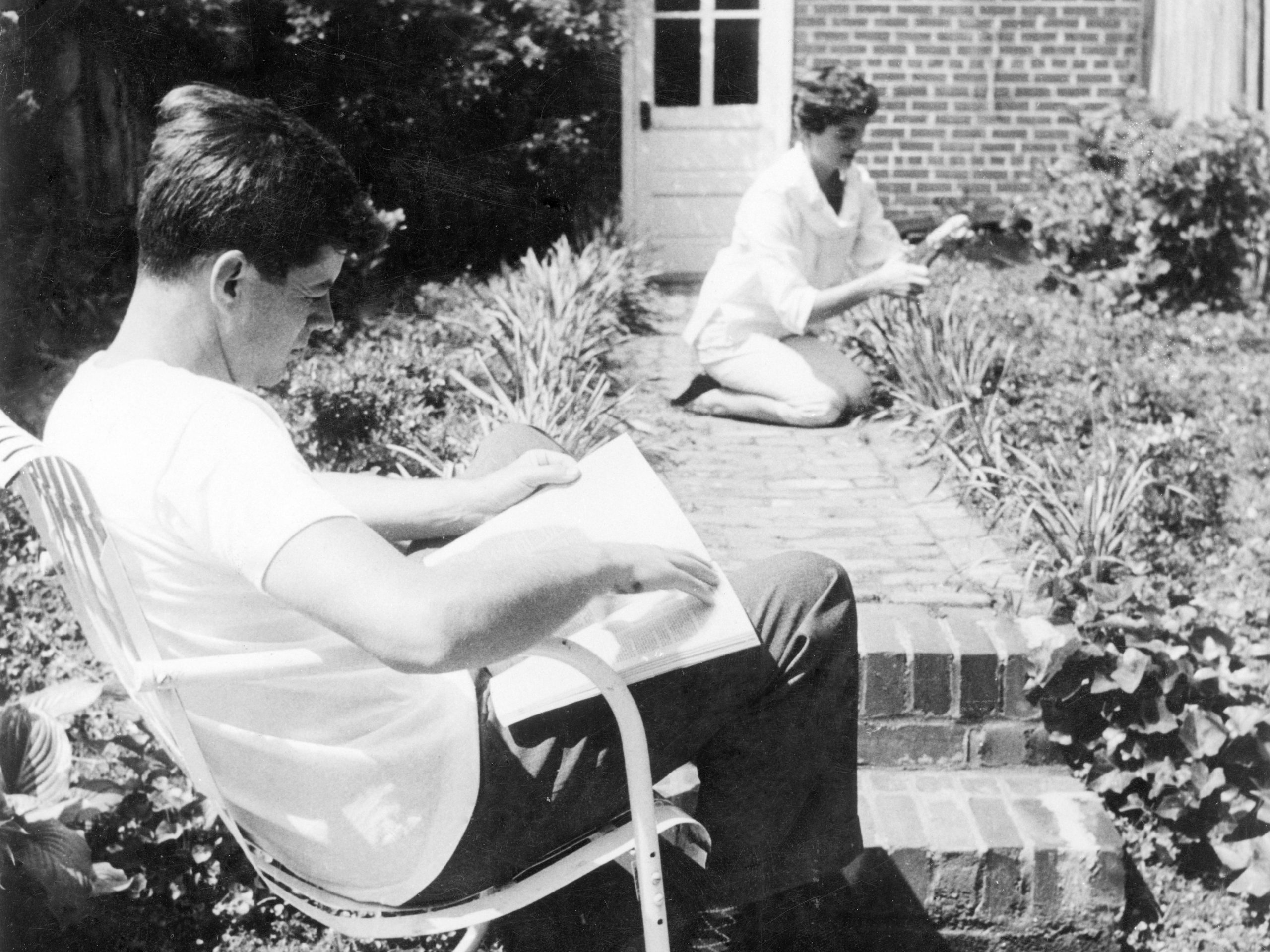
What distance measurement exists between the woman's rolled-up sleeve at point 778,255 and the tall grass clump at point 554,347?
681 mm

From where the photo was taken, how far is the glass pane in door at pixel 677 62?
8867mm

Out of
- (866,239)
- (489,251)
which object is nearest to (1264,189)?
(866,239)

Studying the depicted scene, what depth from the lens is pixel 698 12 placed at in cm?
884

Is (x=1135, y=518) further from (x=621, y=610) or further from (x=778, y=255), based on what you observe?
(x=621, y=610)

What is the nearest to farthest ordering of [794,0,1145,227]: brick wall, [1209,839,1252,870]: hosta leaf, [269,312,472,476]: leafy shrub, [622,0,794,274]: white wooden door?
[1209,839,1252,870]: hosta leaf, [269,312,472,476]: leafy shrub, [794,0,1145,227]: brick wall, [622,0,794,274]: white wooden door

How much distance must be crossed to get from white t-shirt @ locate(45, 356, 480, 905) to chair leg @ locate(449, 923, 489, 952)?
0.27 meters

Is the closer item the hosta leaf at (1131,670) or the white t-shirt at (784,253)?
the hosta leaf at (1131,670)

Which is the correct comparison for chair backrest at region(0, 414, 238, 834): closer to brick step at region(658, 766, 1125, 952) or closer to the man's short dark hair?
the man's short dark hair

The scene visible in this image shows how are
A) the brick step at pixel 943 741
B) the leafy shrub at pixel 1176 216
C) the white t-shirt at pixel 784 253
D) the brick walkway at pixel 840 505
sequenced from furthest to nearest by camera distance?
the leafy shrub at pixel 1176 216, the white t-shirt at pixel 784 253, the brick walkway at pixel 840 505, the brick step at pixel 943 741

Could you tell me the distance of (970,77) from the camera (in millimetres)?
8766

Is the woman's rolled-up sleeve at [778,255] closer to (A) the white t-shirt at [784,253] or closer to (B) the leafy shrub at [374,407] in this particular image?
(A) the white t-shirt at [784,253]

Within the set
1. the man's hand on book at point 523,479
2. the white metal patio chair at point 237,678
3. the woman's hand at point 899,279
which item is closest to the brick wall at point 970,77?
the woman's hand at point 899,279

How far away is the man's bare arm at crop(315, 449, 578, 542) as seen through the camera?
1.88 meters

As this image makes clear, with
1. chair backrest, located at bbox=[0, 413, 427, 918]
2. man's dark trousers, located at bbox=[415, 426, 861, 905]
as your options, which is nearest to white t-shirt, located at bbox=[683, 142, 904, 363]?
man's dark trousers, located at bbox=[415, 426, 861, 905]
